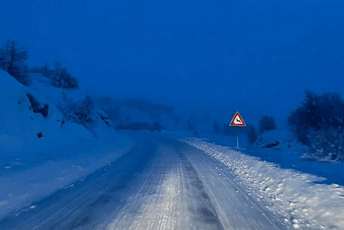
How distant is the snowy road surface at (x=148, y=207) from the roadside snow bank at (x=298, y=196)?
37 centimetres

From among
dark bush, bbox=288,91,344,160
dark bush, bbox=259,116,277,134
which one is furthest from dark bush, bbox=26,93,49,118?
dark bush, bbox=259,116,277,134

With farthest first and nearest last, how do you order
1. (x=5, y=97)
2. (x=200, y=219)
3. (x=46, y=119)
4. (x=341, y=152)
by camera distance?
(x=46, y=119) < (x=5, y=97) < (x=341, y=152) < (x=200, y=219)

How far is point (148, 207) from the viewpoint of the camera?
569cm

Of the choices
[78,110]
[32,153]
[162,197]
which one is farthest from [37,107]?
[162,197]

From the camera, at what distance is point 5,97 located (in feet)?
53.8

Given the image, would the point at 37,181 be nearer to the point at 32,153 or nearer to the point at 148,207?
the point at 148,207

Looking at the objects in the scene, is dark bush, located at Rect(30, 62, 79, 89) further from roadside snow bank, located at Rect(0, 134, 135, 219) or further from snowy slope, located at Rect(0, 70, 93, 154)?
roadside snow bank, located at Rect(0, 134, 135, 219)

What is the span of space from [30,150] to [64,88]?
2654cm

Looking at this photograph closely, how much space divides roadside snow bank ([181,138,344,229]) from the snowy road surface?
1.23 ft

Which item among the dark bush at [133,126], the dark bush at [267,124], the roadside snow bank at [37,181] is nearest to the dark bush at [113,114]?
the dark bush at [133,126]

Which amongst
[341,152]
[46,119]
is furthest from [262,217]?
[46,119]

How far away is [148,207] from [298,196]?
3.95 meters

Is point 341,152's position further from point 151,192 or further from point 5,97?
point 5,97

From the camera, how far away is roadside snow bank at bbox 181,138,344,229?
4879mm
